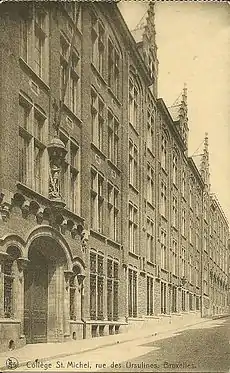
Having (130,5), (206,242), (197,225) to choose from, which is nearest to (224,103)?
(130,5)

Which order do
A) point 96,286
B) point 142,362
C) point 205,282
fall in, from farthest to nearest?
1. point 205,282
2. point 96,286
3. point 142,362

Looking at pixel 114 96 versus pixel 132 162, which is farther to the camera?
pixel 132 162

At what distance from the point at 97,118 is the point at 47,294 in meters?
5.19

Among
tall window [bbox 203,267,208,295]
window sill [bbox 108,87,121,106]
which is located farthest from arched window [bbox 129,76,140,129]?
tall window [bbox 203,267,208,295]

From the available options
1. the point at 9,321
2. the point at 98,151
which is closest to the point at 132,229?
the point at 98,151

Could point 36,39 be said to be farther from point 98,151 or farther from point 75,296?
point 75,296

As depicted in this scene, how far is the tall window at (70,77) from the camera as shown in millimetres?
13703

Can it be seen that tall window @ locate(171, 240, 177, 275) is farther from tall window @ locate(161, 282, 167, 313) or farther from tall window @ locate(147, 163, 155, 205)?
tall window @ locate(147, 163, 155, 205)

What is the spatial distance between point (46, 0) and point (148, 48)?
10351 mm

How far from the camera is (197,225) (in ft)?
93.9

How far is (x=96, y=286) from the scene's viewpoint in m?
15.4

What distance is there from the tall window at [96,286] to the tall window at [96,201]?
0.83 m

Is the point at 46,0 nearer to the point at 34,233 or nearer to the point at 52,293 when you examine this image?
the point at 34,233

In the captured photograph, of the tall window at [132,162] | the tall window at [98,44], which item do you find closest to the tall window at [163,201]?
the tall window at [132,162]
